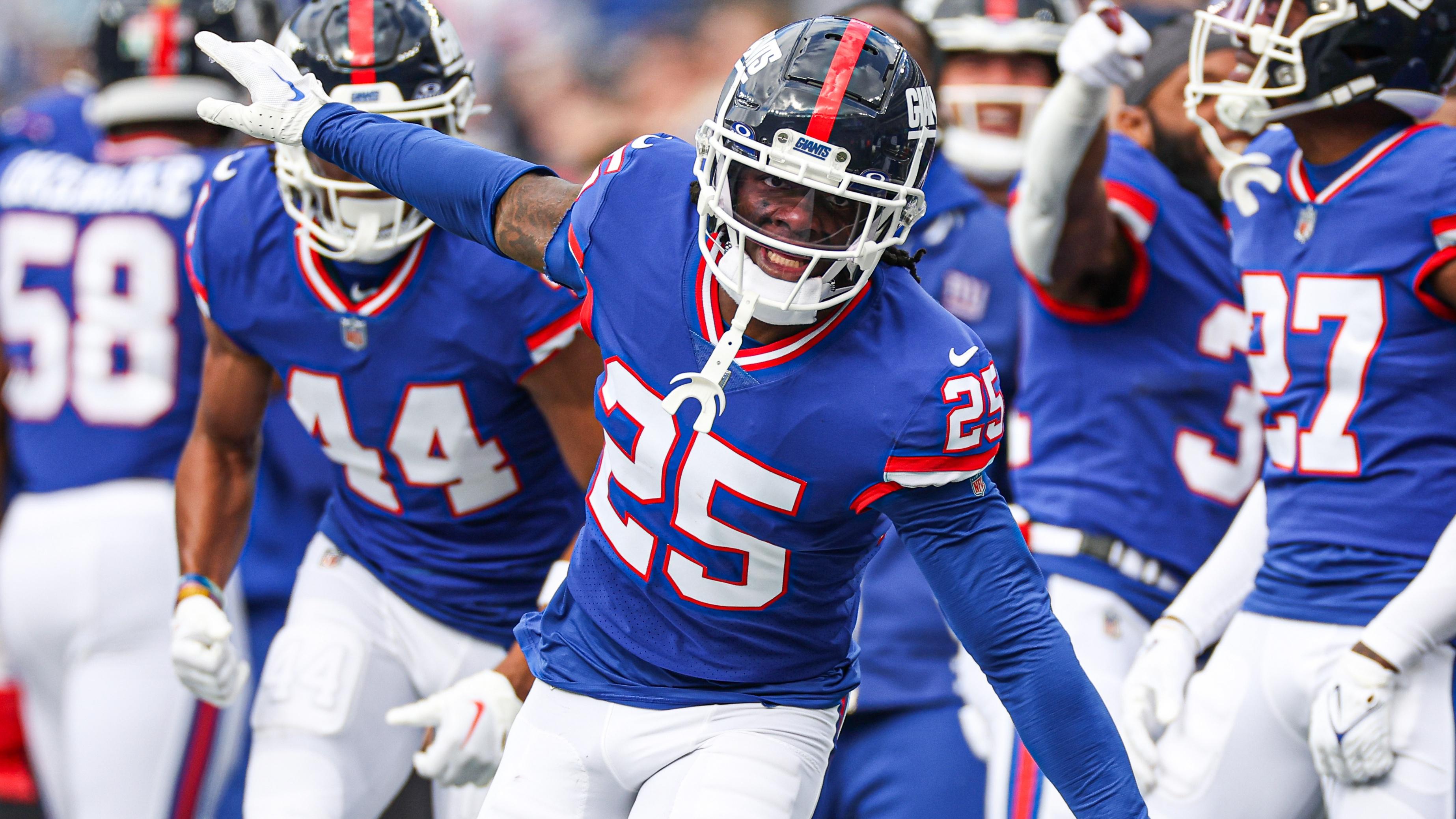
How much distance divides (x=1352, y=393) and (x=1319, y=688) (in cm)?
55

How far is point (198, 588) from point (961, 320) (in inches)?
75.9

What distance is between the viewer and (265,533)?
4828mm

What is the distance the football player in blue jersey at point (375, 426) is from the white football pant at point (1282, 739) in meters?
1.29

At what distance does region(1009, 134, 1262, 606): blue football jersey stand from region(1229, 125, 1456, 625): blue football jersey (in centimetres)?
56

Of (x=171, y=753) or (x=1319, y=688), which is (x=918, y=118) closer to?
(x=1319, y=688)

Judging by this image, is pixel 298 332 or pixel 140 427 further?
pixel 140 427

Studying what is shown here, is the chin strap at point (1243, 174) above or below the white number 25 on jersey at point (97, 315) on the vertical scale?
above

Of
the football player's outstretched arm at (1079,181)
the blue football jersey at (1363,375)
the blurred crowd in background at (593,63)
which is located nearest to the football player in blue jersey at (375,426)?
the football player's outstretched arm at (1079,181)

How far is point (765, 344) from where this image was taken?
2.36 m

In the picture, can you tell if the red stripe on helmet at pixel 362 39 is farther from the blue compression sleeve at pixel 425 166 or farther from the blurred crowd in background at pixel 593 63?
the blurred crowd in background at pixel 593 63

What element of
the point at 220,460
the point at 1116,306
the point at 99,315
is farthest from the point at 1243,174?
the point at 99,315

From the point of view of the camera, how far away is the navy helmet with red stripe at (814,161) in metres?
2.26

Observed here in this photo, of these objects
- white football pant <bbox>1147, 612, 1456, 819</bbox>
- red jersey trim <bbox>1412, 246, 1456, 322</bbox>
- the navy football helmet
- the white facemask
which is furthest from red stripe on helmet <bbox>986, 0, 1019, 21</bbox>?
the white facemask

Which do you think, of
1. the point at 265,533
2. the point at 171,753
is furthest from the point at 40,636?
the point at 265,533
